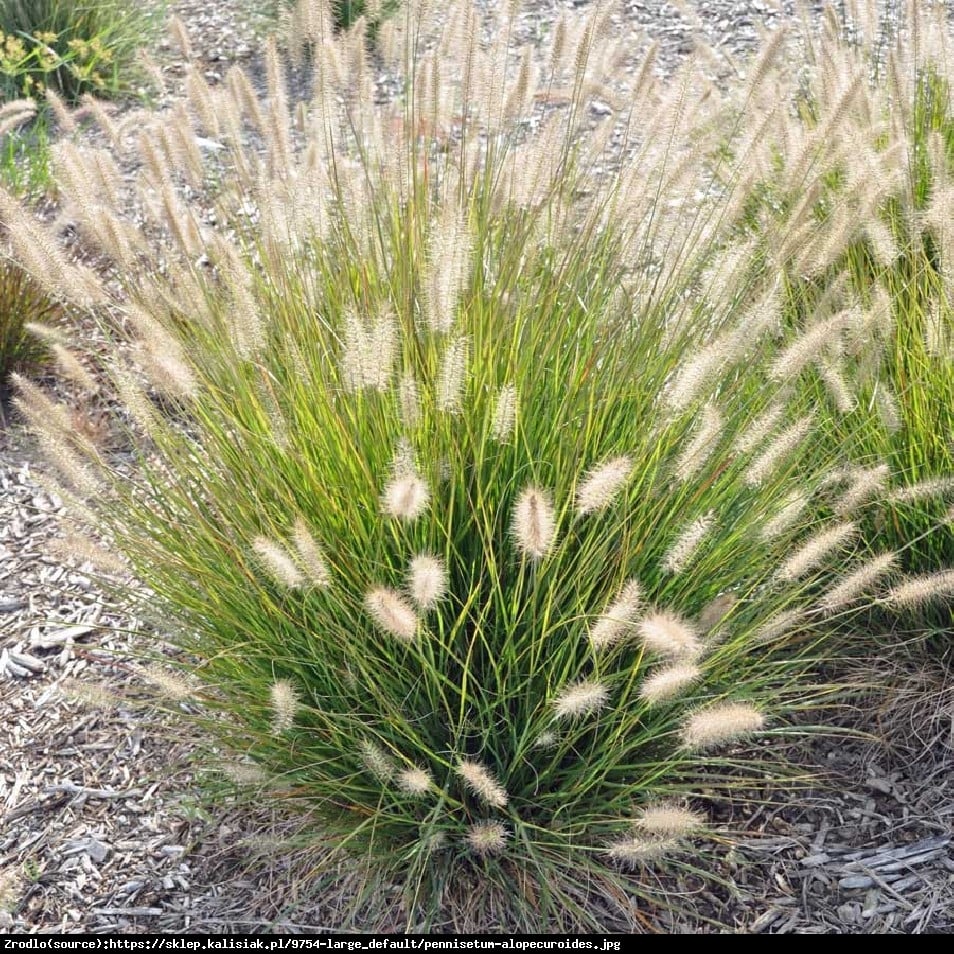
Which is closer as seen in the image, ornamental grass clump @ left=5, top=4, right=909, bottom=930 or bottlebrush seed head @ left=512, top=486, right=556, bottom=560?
bottlebrush seed head @ left=512, top=486, right=556, bottom=560

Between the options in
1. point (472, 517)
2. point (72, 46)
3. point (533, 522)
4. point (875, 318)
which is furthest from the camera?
point (72, 46)

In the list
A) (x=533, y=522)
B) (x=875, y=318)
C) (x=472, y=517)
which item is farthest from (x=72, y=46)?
(x=533, y=522)

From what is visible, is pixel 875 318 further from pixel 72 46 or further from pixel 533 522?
pixel 72 46

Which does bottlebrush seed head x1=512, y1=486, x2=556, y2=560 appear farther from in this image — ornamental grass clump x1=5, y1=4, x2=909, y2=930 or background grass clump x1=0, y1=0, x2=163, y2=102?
background grass clump x1=0, y1=0, x2=163, y2=102

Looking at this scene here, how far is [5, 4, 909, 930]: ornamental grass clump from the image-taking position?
87.8 inches

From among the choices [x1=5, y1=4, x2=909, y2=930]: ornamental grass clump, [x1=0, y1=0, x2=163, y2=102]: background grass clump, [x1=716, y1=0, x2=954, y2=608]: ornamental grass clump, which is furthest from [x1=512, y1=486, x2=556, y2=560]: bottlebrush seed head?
[x1=0, y1=0, x2=163, y2=102]: background grass clump

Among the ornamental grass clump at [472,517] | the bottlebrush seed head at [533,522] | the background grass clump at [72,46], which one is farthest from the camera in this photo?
the background grass clump at [72,46]

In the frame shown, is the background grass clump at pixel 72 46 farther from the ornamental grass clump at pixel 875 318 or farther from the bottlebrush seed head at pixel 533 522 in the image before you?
the bottlebrush seed head at pixel 533 522

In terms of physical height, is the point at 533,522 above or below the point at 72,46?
above

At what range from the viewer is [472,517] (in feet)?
7.60

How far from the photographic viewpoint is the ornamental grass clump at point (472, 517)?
2230 mm

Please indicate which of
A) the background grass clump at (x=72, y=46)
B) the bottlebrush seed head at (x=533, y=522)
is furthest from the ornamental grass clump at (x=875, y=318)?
the background grass clump at (x=72, y=46)

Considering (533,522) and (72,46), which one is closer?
(533,522)

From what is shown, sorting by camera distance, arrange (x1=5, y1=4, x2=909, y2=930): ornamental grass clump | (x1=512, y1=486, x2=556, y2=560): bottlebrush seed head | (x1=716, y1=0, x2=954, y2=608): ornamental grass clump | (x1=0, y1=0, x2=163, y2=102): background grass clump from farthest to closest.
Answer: (x1=0, y1=0, x2=163, y2=102): background grass clump < (x1=716, y1=0, x2=954, y2=608): ornamental grass clump < (x1=5, y1=4, x2=909, y2=930): ornamental grass clump < (x1=512, y1=486, x2=556, y2=560): bottlebrush seed head
